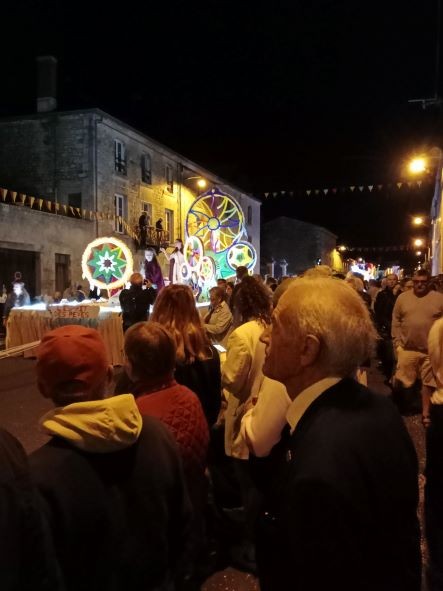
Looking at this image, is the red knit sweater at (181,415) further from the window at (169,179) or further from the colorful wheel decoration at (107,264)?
the window at (169,179)

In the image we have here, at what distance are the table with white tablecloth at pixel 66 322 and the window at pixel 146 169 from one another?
17906 mm

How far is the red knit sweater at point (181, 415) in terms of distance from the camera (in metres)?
2.44

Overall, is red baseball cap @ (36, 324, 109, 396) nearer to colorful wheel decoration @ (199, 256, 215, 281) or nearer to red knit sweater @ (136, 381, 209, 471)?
red knit sweater @ (136, 381, 209, 471)

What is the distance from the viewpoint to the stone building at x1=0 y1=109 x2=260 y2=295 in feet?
63.9

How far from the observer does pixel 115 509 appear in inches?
64.9

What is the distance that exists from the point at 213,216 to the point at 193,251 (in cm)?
97

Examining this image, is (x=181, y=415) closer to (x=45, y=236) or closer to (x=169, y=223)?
(x=45, y=236)

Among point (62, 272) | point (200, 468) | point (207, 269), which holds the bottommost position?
point (200, 468)

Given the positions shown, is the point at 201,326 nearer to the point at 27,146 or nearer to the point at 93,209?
the point at 93,209

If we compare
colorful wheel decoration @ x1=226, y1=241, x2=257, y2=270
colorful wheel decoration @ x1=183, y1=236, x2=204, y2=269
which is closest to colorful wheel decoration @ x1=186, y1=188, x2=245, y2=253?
colorful wheel decoration @ x1=183, y1=236, x2=204, y2=269

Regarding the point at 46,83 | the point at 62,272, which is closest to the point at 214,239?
the point at 62,272

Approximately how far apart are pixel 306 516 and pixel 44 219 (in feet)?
66.2

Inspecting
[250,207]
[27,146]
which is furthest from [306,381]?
[250,207]

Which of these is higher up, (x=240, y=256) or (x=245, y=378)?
(x=240, y=256)
